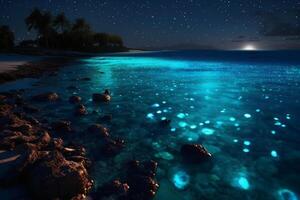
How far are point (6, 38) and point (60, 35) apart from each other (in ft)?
89.2

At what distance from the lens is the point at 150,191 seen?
5355mm

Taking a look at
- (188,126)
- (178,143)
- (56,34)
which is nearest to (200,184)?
(178,143)

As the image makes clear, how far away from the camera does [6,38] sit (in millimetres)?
74062

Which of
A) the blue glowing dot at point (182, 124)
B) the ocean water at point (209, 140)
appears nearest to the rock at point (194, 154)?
the ocean water at point (209, 140)

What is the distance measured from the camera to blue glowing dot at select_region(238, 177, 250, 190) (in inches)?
223

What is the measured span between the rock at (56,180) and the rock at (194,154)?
2.86 metres

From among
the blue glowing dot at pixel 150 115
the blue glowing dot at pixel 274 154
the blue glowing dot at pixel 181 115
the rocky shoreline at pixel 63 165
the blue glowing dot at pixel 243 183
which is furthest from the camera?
the blue glowing dot at pixel 181 115

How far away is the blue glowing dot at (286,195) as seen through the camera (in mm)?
5316

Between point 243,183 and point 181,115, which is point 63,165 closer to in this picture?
point 243,183

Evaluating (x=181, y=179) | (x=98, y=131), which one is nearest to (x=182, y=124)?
A: (x=98, y=131)

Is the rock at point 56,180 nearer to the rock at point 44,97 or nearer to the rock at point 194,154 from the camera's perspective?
the rock at point 194,154

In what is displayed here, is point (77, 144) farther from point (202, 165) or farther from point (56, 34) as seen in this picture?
point (56, 34)

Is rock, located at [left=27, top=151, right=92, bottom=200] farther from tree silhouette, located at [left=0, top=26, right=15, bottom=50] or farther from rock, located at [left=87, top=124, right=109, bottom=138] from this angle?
tree silhouette, located at [left=0, top=26, right=15, bottom=50]

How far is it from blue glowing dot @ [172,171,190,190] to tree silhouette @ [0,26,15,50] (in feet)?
258
